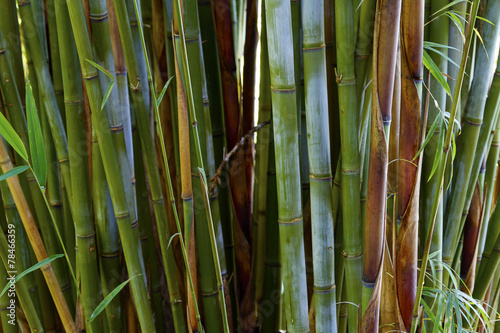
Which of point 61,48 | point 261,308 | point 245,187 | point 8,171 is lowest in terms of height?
point 261,308

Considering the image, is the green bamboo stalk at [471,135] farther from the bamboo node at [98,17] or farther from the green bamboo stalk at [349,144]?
the bamboo node at [98,17]

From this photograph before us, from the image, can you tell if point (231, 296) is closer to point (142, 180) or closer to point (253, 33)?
point (142, 180)

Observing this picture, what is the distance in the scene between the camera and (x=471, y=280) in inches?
32.5

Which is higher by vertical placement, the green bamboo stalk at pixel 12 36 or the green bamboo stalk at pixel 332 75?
the green bamboo stalk at pixel 12 36

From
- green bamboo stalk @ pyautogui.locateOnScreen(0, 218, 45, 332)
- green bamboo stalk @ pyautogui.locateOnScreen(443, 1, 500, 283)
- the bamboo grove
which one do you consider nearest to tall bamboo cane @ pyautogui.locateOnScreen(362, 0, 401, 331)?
the bamboo grove

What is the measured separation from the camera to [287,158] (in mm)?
571

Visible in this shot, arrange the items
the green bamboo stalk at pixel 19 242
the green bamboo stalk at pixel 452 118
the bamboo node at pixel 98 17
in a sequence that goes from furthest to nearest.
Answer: the green bamboo stalk at pixel 19 242 → the bamboo node at pixel 98 17 → the green bamboo stalk at pixel 452 118

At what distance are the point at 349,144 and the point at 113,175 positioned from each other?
0.32m

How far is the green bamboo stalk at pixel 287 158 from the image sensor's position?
1.73 ft

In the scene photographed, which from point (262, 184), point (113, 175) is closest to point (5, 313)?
point (113, 175)

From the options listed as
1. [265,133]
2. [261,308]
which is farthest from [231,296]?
[265,133]

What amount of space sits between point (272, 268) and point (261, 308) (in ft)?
0.29

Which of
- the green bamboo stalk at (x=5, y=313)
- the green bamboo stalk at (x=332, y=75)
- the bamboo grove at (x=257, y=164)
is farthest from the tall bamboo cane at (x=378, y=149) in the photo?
the green bamboo stalk at (x=5, y=313)

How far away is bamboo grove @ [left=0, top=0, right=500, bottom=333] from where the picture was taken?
1.78 ft
